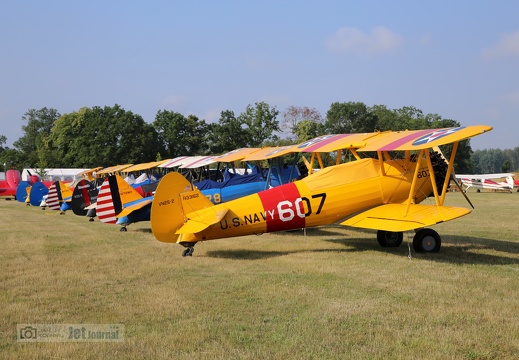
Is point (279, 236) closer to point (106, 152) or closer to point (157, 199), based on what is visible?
point (157, 199)

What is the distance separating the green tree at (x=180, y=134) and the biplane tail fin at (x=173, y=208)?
64.3m

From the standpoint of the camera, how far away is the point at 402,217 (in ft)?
28.8

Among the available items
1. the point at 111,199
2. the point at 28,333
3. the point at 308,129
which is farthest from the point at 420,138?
the point at 308,129

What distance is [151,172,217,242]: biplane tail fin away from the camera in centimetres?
876

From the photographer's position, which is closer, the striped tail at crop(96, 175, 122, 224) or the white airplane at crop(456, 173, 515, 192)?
the striped tail at crop(96, 175, 122, 224)

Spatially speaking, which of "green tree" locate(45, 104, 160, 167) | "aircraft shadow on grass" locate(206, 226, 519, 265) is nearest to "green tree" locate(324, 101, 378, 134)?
"green tree" locate(45, 104, 160, 167)

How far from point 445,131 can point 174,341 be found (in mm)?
6328

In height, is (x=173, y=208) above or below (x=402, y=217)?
above

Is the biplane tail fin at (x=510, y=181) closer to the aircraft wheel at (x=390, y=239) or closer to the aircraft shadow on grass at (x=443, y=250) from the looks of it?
the aircraft shadow on grass at (x=443, y=250)

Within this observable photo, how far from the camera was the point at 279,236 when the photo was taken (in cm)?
1238

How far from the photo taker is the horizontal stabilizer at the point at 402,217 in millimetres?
8289

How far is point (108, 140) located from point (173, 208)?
207 feet

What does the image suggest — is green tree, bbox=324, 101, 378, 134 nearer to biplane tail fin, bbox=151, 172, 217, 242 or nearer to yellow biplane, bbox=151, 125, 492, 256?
yellow biplane, bbox=151, 125, 492, 256

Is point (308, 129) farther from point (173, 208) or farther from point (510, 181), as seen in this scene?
point (173, 208)
